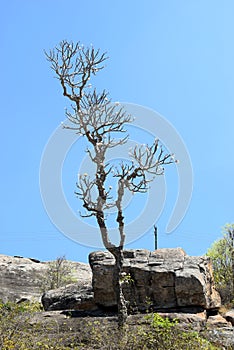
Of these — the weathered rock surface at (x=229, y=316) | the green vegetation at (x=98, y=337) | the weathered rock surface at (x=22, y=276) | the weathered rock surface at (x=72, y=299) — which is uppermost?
the weathered rock surface at (x=22, y=276)

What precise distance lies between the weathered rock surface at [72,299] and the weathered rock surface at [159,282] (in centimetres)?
72

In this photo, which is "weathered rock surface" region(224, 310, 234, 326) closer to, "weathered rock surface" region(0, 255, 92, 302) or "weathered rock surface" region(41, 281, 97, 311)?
"weathered rock surface" region(41, 281, 97, 311)

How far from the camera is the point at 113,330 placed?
12812 millimetres

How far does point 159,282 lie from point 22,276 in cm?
1480

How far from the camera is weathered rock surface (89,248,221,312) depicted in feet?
55.6

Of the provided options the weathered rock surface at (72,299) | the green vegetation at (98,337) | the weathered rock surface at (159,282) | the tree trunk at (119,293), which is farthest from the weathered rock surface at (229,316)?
the green vegetation at (98,337)

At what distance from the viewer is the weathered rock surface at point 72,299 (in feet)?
60.6

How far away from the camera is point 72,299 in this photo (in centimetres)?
1881

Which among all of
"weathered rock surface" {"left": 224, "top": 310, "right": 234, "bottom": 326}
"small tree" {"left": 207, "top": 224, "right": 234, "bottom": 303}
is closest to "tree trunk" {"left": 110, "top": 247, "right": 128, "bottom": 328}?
"weathered rock surface" {"left": 224, "top": 310, "right": 234, "bottom": 326}

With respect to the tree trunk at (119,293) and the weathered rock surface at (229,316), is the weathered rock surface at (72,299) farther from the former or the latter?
the weathered rock surface at (229,316)

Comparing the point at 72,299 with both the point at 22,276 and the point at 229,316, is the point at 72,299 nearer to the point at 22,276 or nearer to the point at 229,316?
the point at 229,316

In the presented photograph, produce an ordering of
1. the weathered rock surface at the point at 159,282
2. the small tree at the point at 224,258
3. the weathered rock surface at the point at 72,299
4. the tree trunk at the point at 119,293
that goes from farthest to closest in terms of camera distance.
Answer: the small tree at the point at 224,258 → the weathered rock surface at the point at 72,299 → the weathered rock surface at the point at 159,282 → the tree trunk at the point at 119,293

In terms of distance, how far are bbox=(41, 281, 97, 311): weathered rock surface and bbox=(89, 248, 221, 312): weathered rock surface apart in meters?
0.72

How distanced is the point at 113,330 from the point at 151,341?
2554mm
